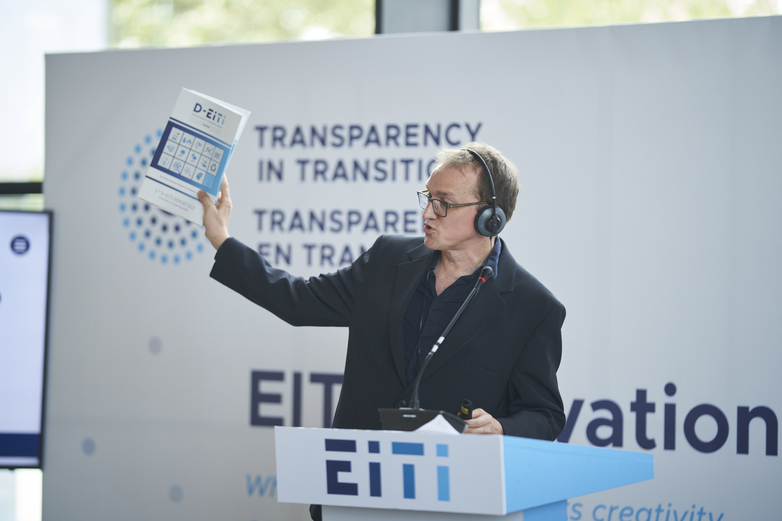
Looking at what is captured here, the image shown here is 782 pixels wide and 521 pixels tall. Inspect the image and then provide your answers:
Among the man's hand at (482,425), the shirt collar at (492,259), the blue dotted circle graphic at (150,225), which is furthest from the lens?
the blue dotted circle graphic at (150,225)

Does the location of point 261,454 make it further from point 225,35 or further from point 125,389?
point 225,35

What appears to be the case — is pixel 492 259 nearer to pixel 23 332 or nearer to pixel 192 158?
pixel 192 158

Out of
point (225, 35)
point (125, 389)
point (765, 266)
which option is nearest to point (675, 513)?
point (765, 266)

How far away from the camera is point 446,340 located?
1714 mm

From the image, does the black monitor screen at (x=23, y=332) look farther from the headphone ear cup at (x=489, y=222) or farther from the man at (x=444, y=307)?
the headphone ear cup at (x=489, y=222)

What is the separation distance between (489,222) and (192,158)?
93 centimetres

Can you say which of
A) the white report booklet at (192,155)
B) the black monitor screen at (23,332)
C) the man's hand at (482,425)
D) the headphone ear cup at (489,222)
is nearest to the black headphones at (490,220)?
the headphone ear cup at (489,222)

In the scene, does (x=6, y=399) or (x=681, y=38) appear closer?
(x=681, y=38)

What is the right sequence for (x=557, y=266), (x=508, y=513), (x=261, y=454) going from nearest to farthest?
(x=508, y=513)
(x=557, y=266)
(x=261, y=454)

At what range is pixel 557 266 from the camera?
9.34 ft

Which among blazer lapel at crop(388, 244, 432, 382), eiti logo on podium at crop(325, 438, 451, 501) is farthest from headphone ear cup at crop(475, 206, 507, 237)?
eiti logo on podium at crop(325, 438, 451, 501)

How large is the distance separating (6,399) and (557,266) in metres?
2.78

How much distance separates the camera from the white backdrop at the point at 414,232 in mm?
2701

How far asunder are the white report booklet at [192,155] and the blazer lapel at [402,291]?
Answer: 2.06 ft
